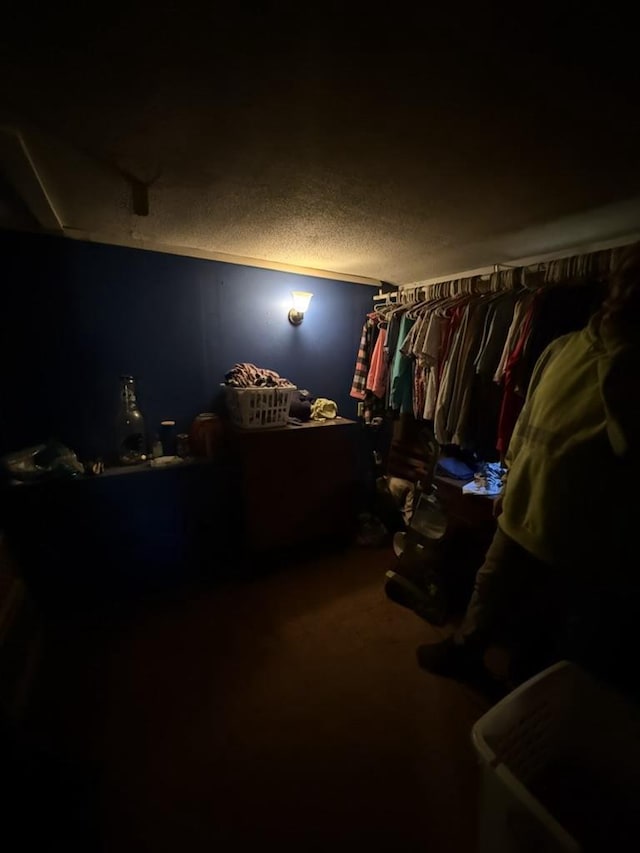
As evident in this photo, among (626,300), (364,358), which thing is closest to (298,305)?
(364,358)

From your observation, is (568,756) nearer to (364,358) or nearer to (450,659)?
(450,659)

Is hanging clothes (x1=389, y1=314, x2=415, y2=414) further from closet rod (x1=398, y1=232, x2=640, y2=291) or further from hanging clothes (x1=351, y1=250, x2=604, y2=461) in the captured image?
closet rod (x1=398, y1=232, x2=640, y2=291)

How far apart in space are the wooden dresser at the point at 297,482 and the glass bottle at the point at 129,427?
54 cm

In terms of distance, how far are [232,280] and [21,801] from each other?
2305 mm

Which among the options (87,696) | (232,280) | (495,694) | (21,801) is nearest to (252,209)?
(232,280)

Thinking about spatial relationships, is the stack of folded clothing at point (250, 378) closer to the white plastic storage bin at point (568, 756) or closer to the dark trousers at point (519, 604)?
the dark trousers at point (519, 604)

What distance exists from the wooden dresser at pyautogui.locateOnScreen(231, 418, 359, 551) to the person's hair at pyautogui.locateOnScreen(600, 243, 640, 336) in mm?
1466

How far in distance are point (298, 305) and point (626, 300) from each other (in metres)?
1.84

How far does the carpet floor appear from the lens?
3.32 feet

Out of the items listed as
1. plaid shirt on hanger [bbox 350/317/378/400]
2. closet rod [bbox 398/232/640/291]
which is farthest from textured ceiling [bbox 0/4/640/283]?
plaid shirt on hanger [bbox 350/317/378/400]

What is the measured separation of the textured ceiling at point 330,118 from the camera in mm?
640

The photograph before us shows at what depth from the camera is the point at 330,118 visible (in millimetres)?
866

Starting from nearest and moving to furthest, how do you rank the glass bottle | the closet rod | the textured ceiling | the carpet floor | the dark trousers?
the textured ceiling < the carpet floor < the dark trousers < the closet rod < the glass bottle

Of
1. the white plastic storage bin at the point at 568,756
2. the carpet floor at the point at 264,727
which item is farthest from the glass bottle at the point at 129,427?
the white plastic storage bin at the point at 568,756
